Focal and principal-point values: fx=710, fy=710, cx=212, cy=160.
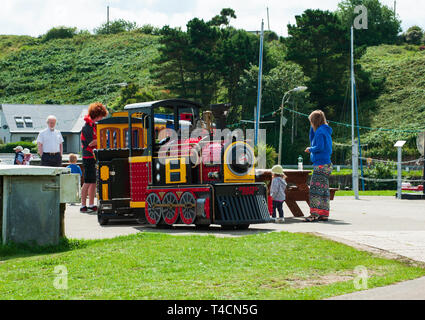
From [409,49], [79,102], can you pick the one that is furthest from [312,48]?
[79,102]

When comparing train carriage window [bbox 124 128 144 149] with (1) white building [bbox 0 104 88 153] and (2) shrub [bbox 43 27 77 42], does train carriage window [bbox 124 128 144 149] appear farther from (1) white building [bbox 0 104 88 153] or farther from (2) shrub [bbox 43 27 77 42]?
(2) shrub [bbox 43 27 77 42]

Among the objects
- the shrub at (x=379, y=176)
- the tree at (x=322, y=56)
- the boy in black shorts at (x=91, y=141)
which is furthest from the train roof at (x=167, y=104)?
the tree at (x=322, y=56)

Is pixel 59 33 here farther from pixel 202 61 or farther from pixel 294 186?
pixel 294 186

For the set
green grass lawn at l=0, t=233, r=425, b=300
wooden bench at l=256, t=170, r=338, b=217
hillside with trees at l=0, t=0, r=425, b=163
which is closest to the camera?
green grass lawn at l=0, t=233, r=425, b=300

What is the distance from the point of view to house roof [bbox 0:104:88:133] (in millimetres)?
92500

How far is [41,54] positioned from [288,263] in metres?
163

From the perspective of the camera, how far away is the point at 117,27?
18562 centimetres

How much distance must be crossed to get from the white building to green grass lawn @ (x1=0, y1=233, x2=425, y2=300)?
8393cm

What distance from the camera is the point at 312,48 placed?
262 ft

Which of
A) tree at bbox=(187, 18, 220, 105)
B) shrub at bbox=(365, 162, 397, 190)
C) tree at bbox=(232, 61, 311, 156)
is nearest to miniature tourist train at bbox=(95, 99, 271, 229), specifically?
shrub at bbox=(365, 162, 397, 190)

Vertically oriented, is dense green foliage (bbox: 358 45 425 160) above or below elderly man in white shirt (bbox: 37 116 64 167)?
above

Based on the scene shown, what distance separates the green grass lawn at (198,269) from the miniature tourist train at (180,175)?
223 centimetres

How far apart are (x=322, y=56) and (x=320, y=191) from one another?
6633 centimetres

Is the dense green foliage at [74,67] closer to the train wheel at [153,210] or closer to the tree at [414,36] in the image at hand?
the tree at [414,36]
